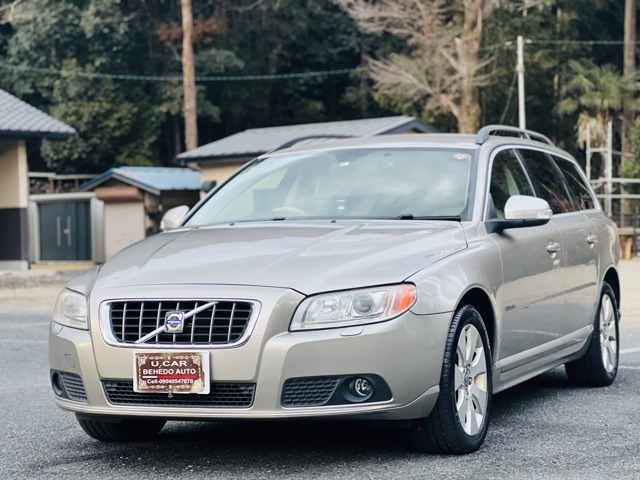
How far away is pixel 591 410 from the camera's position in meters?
7.13

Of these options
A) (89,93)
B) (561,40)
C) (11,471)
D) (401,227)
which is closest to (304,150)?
(401,227)

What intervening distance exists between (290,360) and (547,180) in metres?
3.25

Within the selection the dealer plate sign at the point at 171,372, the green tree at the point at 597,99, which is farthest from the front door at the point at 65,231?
the dealer plate sign at the point at 171,372

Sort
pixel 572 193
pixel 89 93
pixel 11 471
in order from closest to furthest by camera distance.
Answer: pixel 11 471, pixel 572 193, pixel 89 93

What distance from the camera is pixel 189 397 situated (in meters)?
5.25

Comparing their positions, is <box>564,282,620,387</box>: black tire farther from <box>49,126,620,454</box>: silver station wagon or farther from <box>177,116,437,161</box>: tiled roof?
<box>177,116,437,161</box>: tiled roof

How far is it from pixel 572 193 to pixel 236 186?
246 centimetres

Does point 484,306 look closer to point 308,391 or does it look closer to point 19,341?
point 308,391

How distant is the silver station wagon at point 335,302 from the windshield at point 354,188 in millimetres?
11

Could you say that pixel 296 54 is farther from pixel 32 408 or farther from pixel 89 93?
pixel 32 408

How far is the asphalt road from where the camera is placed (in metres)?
5.36

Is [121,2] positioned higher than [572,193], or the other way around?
[121,2]

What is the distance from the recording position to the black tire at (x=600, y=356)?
26.5ft

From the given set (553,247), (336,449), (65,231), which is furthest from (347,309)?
(65,231)
